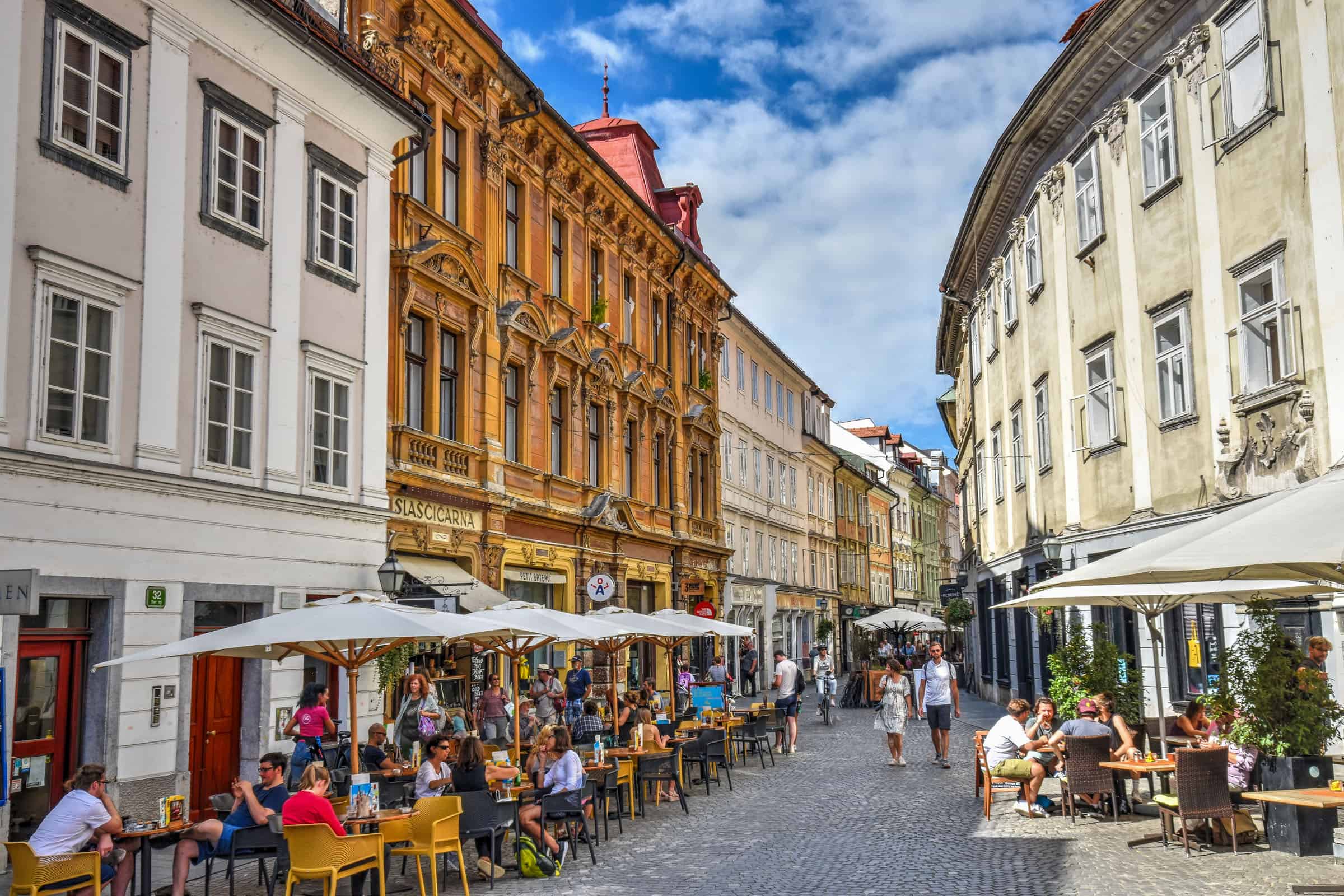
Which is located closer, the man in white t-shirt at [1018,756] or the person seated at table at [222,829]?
the person seated at table at [222,829]

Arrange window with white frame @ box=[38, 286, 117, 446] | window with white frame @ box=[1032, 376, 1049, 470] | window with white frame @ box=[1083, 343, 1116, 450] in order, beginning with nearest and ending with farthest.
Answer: window with white frame @ box=[38, 286, 117, 446]
window with white frame @ box=[1083, 343, 1116, 450]
window with white frame @ box=[1032, 376, 1049, 470]

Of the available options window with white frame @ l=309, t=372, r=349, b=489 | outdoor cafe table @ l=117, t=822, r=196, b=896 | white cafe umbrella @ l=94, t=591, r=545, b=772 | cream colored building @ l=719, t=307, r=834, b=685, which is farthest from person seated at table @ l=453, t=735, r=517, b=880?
cream colored building @ l=719, t=307, r=834, b=685

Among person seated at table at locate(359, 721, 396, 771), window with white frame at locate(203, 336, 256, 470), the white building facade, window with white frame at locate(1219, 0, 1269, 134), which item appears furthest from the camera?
window with white frame at locate(1219, 0, 1269, 134)

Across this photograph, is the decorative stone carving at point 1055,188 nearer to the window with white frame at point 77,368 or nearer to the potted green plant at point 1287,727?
the potted green plant at point 1287,727

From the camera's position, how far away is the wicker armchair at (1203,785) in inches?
435

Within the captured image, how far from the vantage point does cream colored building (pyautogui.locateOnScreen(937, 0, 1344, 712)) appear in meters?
14.7

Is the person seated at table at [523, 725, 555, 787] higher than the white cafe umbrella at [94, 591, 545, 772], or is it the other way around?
the white cafe umbrella at [94, 591, 545, 772]

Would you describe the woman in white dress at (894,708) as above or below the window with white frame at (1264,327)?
below

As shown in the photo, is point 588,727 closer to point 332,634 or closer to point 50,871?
point 332,634

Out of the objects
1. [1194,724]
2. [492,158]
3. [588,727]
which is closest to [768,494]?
[492,158]

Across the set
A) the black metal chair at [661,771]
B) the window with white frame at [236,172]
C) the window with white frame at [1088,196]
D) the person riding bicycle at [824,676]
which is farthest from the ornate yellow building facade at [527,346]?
the window with white frame at [1088,196]

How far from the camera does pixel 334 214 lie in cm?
1781

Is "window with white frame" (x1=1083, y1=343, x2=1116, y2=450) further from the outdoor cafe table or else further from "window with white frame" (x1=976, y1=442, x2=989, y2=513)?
the outdoor cafe table

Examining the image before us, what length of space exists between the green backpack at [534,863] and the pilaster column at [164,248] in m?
6.02
